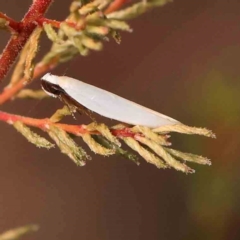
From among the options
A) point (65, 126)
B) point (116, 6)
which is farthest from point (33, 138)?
point (116, 6)

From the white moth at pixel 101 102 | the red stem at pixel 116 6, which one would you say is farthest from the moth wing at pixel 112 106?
the red stem at pixel 116 6

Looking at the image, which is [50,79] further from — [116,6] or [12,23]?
[116,6]

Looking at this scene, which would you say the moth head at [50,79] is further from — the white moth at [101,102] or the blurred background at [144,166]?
the blurred background at [144,166]

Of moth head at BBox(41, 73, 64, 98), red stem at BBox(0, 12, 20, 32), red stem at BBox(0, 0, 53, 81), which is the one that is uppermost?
red stem at BBox(0, 12, 20, 32)

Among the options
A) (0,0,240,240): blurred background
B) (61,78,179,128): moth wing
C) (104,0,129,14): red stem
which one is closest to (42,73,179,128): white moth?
(61,78,179,128): moth wing

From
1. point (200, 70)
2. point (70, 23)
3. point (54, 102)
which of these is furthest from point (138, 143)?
point (200, 70)

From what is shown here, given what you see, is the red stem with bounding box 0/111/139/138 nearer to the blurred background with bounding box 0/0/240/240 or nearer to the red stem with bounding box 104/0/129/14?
the red stem with bounding box 104/0/129/14
